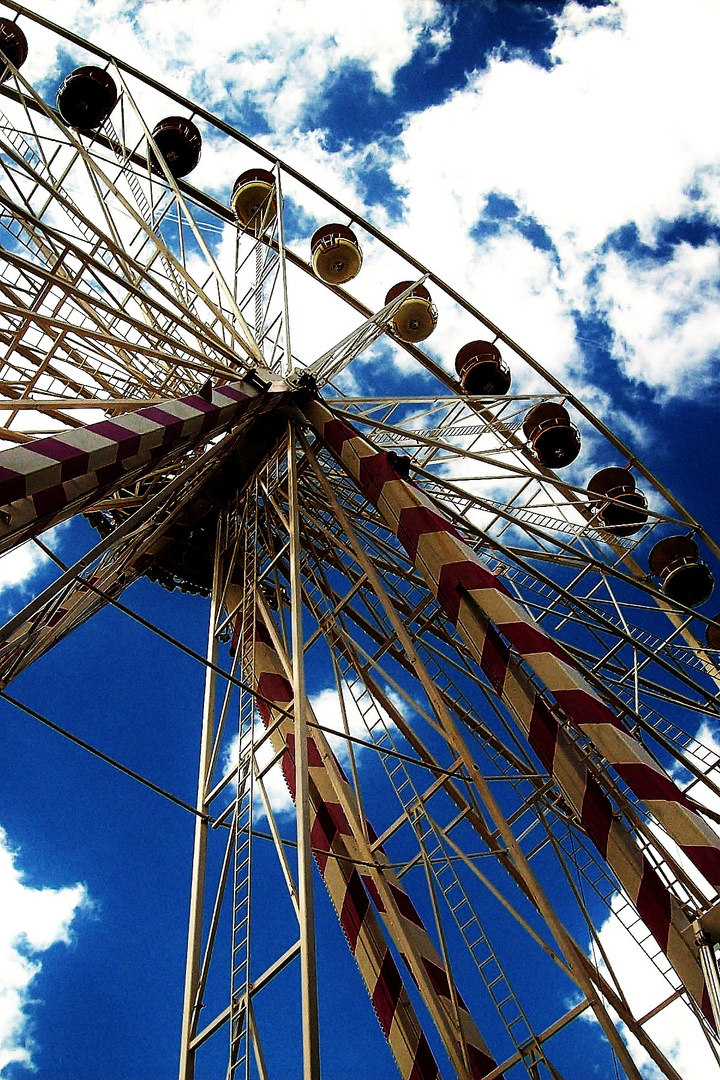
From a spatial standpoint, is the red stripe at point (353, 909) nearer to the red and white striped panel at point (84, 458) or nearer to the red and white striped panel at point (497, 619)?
the red and white striped panel at point (497, 619)

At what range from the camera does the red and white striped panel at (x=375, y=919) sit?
25.5 feet

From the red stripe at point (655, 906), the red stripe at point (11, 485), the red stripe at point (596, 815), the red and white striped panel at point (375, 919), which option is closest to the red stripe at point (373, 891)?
the red and white striped panel at point (375, 919)

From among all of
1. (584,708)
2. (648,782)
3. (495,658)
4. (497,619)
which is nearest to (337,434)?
(497,619)

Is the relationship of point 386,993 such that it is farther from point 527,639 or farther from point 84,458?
point 84,458

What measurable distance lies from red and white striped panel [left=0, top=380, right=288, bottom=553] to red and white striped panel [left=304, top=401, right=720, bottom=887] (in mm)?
1538

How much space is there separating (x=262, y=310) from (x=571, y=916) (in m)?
16.9

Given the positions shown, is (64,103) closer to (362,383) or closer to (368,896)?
(368,896)

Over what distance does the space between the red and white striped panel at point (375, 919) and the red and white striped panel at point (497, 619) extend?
1710 mm

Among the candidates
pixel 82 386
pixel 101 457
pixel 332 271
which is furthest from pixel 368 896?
pixel 332 271

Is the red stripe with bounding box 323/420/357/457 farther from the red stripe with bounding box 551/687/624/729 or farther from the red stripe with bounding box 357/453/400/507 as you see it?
the red stripe with bounding box 551/687/624/729

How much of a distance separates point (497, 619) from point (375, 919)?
301 centimetres

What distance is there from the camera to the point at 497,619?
7.50m

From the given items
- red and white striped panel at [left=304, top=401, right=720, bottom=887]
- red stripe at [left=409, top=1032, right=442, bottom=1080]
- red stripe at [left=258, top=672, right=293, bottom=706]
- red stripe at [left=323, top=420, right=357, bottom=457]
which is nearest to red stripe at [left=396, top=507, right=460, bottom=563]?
red and white striped panel at [left=304, top=401, right=720, bottom=887]

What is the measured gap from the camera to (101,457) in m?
6.49
